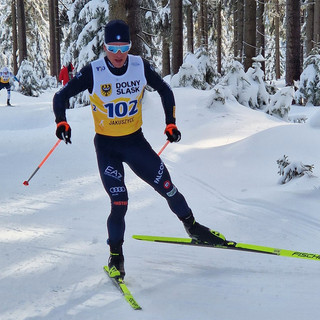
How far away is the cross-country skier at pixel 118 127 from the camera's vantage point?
12.2ft

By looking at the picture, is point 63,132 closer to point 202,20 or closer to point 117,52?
point 117,52

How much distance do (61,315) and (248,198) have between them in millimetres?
3243

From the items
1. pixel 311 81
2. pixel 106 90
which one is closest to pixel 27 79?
pixel 311 81

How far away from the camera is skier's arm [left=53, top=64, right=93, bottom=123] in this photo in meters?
3.73

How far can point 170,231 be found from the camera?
4.81m

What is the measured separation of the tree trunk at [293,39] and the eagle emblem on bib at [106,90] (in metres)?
11.8

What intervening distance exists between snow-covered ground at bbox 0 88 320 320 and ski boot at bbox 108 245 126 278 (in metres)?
0.14

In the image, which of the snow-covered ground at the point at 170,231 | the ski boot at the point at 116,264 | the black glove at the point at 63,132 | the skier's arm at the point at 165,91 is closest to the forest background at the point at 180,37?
the snow-covered ground at the point at 170,231

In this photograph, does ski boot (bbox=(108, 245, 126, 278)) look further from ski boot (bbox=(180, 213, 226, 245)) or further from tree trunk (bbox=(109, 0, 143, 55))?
tree trunk (bbox=(109, 0, 143, 55))

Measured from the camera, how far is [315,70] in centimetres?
1370

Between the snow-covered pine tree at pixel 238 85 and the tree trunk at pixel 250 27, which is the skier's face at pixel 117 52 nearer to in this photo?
the snow-covered pine tree at pixel 238 85

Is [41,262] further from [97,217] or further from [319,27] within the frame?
[319,27]

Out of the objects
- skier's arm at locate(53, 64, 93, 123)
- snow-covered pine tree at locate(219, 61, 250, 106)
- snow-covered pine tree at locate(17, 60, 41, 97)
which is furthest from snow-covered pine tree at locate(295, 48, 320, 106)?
snow-covered pine tree at locate(17, 60, 41, 97)

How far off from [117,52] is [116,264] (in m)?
1.85
